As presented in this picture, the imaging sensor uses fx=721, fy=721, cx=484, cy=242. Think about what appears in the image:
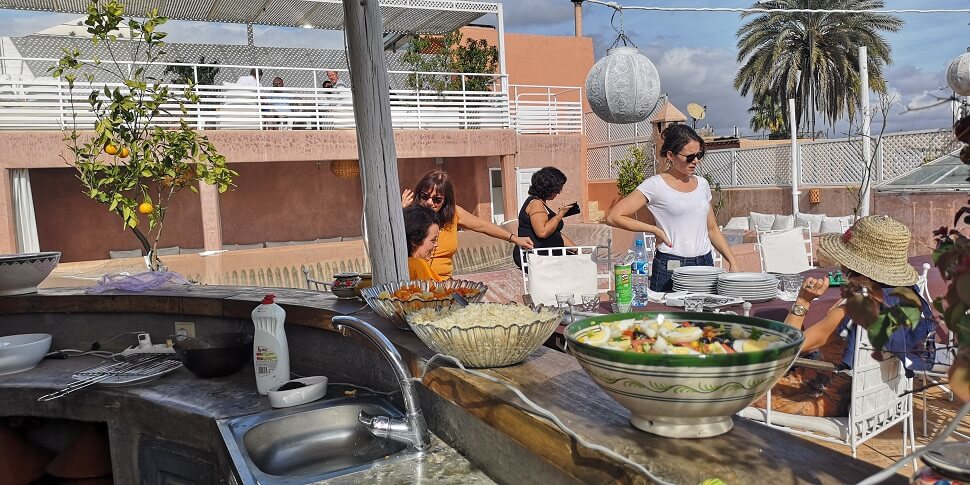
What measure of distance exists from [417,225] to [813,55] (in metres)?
23.1

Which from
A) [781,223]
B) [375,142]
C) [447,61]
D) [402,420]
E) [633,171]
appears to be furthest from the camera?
[447,61]

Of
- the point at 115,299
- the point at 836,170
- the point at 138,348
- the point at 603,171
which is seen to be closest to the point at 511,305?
the point at 138,348

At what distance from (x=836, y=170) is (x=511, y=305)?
1502cm

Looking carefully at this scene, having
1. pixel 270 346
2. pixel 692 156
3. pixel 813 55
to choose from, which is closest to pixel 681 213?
pixel 692 156

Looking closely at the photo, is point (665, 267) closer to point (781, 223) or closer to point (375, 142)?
point (375, 142)

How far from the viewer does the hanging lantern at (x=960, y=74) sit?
8.35 metres

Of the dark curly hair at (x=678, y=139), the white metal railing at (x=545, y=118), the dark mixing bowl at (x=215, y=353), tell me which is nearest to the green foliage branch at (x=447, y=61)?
the white metal railing at (x=545, y=118)

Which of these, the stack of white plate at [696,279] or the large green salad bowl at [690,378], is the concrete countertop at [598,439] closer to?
the large green salad bowl at [690,378]

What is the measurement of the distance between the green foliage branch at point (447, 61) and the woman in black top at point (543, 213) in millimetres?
10636

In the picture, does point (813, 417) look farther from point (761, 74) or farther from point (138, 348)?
point (761, 74)

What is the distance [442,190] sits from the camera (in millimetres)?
3926

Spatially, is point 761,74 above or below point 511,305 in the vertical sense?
above

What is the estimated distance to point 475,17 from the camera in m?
14.2

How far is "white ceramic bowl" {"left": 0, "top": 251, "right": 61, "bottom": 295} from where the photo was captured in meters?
3.79
